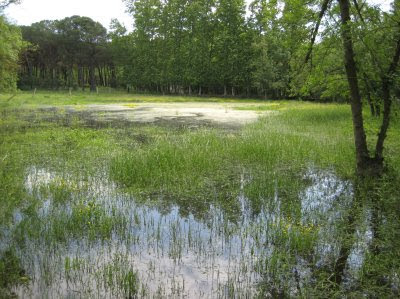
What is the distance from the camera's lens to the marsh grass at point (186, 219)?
191 inches

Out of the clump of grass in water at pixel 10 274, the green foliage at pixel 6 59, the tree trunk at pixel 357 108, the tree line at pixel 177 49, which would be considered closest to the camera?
the clump of grass in water at pixel 10 274

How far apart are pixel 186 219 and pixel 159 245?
135 cm

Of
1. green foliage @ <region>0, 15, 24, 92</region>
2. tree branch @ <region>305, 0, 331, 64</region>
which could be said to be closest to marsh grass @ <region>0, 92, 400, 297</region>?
tree branch @ <region>305, 0, 331, 64</region>

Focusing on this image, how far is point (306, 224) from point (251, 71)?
180ft

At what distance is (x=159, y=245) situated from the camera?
5.97 m

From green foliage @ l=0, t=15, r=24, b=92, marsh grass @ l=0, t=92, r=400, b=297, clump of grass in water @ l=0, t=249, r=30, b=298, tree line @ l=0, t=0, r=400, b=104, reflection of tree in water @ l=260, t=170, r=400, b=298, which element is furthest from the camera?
tree line @ l=0, t=0, r=400, b=104

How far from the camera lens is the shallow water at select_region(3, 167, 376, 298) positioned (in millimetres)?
4719

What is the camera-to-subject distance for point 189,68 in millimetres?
62906

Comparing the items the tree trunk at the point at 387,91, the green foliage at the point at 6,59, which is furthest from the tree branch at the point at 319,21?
the green foliage at the point at 6,59

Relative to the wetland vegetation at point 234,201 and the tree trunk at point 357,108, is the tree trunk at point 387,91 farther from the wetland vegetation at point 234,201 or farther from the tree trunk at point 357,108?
the tree trunk at point 357,108

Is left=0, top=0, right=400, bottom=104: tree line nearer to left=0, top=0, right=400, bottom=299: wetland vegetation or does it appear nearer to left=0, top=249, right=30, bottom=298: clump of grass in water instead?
left=0, top=0, right=400, bottom=299: wetland vegetation

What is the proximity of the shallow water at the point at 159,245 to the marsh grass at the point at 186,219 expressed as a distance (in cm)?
2

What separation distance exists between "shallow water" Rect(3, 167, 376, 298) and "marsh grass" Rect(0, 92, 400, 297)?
0.08 feet

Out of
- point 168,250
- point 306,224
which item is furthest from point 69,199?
point 306,224
